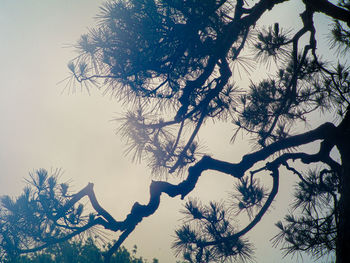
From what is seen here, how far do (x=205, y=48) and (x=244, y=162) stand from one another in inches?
41.3

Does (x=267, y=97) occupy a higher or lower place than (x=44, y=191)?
higher

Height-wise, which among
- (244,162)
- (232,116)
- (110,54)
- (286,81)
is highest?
(286,81)

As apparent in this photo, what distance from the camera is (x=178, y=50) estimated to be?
1.82 m

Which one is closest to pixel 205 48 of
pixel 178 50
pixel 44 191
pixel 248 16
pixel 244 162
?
pixel 178 50

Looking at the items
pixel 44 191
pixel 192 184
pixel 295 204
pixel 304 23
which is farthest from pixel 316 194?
pixel 44 191

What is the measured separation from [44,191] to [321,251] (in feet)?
7.66

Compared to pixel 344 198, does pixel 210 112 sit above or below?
above

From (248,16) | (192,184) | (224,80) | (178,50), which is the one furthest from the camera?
(224,80)

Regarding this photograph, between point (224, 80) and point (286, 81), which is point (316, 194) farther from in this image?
point (224, 80)

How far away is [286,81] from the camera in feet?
7.34

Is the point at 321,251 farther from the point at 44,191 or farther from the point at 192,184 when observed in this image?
the point at 44,191

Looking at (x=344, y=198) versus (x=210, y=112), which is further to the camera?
(x=210, y=112)

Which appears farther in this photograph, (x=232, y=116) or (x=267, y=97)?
(x=232, y=116)

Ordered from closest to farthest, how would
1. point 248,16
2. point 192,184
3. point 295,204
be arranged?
1. point 192,184
2. point 248,16
3. point 295,204
